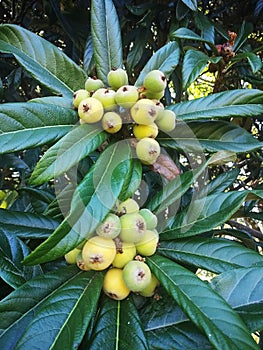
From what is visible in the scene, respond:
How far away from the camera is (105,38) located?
0.82 metres

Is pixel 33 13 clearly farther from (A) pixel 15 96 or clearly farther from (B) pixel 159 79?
(B) pixel 159 79

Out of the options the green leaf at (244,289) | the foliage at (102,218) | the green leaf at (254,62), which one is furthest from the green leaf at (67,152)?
the green leaf at (254,62)

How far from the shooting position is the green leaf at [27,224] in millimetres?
756

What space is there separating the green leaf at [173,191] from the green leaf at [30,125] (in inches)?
7.0

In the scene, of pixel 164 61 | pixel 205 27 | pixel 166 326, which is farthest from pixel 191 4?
pixel 166 326

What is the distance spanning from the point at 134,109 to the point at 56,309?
0.29 m

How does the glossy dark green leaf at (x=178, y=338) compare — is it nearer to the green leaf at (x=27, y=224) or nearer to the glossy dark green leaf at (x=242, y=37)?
the green leaf at (x=27, y=224)

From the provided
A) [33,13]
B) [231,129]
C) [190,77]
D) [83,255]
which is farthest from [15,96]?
[83,255]

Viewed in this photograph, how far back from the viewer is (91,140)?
0.64 m

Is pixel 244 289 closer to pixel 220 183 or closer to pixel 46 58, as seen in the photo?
pixel 220 183

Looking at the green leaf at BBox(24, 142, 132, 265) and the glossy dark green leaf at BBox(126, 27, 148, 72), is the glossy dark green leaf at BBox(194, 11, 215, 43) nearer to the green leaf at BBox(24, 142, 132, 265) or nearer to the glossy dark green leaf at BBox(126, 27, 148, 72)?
the glossy dark green leaf at BBox(126, 27, 148, 72)

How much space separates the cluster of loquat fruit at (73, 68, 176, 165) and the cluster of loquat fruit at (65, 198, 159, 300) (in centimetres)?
9

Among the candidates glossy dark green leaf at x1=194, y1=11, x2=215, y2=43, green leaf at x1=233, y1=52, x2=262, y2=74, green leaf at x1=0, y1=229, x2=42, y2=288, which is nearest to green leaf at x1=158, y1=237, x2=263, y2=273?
green leaf at x1=0, y1=229, x2=42, y2=288

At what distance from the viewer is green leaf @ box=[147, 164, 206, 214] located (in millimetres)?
705
